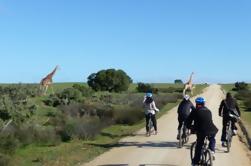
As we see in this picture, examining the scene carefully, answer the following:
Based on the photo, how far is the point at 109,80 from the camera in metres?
84.0

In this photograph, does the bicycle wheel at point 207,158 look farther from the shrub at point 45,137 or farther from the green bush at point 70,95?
the green bush at point 70,95

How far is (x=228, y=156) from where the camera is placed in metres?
16.4

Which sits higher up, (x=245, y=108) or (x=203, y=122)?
(x=203, y=122)

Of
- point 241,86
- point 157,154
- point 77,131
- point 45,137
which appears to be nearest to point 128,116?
point 77,131

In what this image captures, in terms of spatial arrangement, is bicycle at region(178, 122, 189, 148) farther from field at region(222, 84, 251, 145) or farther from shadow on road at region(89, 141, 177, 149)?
field at region(222, 84, 251, 145)

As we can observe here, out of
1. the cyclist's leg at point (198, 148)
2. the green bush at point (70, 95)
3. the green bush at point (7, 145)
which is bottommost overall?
the green bush at point (7, 145)

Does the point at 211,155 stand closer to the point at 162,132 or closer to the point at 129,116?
the point at 162,132

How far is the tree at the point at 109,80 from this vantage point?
83312 mm

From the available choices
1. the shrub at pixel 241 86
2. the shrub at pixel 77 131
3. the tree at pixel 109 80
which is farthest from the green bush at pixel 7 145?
the shrub at pixel 241 86

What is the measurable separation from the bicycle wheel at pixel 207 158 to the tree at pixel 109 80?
6960cm

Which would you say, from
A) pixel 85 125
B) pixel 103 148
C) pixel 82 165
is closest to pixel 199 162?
pixel 82 165

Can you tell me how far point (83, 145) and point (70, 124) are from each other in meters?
3.14

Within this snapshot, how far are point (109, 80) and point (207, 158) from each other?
235 ft

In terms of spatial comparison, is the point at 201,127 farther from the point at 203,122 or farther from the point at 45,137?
the point at 45,137
